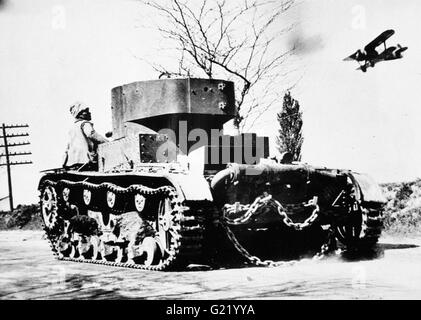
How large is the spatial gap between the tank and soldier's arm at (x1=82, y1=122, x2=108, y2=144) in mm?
265

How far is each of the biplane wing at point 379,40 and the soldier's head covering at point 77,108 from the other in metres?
5.31

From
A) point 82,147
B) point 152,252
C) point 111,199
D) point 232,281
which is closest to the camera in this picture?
point 232,281

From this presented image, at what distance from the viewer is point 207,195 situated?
9.35m

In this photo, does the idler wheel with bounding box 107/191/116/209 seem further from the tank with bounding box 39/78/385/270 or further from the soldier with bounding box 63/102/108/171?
the soldier with bounding box 63/102/108/171

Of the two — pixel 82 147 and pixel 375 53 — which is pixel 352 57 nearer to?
pixel 375 53

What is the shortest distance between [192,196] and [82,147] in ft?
12.9

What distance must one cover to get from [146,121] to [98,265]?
261 cm

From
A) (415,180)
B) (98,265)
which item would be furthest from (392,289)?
(415,180)

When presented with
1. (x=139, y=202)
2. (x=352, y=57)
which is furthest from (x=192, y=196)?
(x=352, y=57)

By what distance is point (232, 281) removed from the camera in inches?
337

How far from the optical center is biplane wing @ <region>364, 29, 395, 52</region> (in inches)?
432

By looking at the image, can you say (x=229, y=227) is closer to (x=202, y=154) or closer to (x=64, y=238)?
(x=202, y=154)

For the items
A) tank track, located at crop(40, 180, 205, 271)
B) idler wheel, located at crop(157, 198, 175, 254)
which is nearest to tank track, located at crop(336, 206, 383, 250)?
tank track, located at crop(40, 180, 205, 271)

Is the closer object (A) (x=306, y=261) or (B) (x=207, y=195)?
(B) (x=207, y=195)
